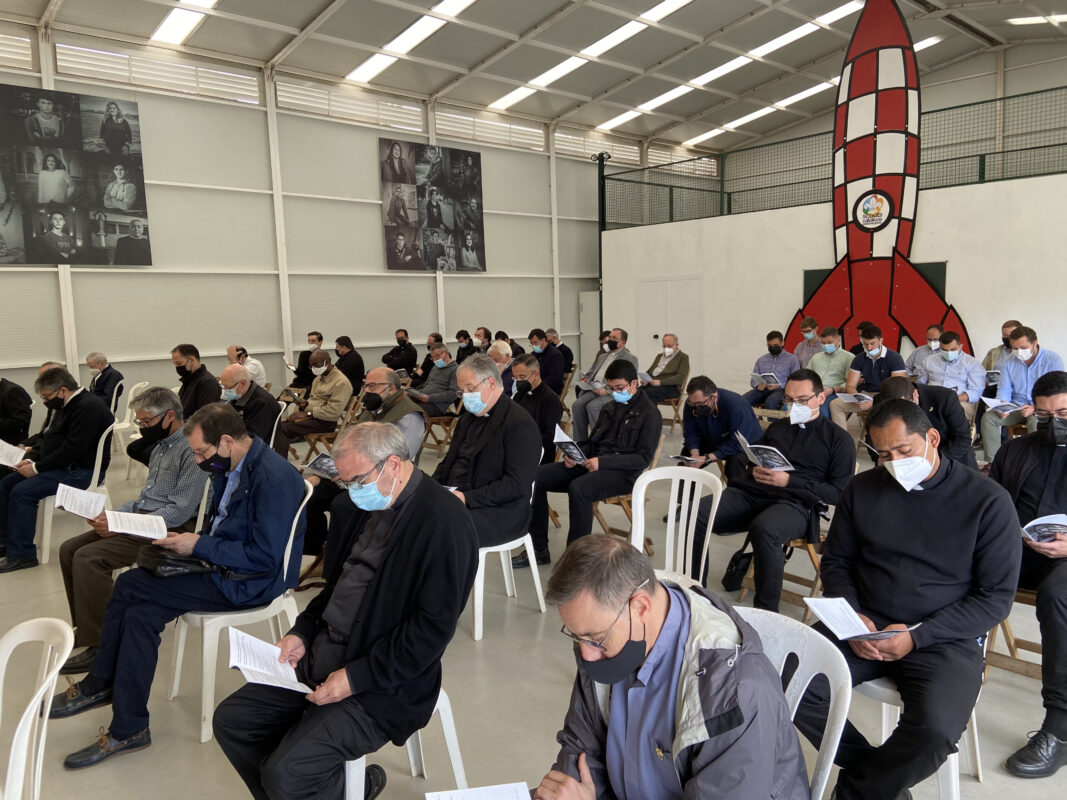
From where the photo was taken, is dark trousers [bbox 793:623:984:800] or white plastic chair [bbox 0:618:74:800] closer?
white plastic chair [bbox 0:618:74:800]

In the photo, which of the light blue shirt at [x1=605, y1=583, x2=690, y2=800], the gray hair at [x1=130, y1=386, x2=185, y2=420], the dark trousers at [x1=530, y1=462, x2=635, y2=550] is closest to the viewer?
the light blue shirt at [x1=605, y1=583, x2=690, y2=800]

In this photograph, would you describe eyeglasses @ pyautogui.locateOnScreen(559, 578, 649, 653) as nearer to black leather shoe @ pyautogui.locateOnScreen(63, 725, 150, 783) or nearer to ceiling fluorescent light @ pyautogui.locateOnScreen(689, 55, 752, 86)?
black leather shoe @ pyautogui.locateOnScreen(63, 725, 150, 783)

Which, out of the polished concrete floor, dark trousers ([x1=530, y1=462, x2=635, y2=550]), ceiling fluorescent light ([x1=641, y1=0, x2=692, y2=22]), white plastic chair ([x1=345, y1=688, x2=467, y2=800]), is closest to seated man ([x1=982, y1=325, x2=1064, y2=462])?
the polished concrete floor

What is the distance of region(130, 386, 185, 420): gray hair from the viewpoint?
3.53 meters

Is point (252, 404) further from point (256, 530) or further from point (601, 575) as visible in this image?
point (601, 575)

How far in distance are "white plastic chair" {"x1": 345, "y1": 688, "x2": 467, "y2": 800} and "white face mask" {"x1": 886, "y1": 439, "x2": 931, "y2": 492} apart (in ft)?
5.24

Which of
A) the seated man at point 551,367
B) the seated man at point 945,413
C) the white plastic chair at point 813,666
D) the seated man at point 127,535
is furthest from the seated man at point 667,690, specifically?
the seated man at point 551,367

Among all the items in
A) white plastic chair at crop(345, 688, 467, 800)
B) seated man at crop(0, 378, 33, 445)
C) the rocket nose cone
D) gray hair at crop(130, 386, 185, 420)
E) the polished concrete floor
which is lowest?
the polished concrete floor

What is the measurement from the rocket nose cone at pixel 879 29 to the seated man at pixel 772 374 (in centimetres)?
416

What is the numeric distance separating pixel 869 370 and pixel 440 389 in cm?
437

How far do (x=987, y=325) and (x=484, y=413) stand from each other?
7.46m

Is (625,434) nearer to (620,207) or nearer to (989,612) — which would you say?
(989,612)

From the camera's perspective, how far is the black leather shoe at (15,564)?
14.2 feet

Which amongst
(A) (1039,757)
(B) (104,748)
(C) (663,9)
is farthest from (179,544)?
(C) (663,9)
